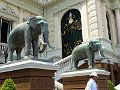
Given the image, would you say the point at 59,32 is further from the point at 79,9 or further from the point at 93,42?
the point at 93,42

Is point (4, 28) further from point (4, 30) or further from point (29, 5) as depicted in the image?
point (29, 5)

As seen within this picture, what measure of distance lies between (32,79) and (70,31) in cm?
1469

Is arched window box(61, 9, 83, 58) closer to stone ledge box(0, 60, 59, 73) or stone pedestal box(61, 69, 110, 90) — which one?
stone pedestal box(61, 69, 110, 90)

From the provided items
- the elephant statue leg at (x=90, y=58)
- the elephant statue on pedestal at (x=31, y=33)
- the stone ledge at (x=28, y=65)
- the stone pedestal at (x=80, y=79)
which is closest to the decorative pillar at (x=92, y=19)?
the elephant statue leg at (x=90, y=58)

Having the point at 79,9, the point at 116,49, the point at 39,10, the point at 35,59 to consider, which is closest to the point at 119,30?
the point at 116,49

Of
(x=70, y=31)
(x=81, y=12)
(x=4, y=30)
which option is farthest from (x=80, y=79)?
(x=70, y=31)

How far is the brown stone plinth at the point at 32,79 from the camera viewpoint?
4598mm

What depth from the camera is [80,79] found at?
22.9 ft

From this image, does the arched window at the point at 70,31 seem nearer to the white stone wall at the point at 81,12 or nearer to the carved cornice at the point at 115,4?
the white stone wall at the point at 81,12

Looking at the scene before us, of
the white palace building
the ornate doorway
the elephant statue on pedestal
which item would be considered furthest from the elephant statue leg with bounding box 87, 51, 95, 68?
the ornate doorway

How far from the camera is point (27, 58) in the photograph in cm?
495

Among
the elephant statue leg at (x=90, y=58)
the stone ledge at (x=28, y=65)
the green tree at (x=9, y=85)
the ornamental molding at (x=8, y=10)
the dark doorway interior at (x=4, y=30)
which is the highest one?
the ornamental molding at (x=8, y=10)

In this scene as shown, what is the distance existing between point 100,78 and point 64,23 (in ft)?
43.0

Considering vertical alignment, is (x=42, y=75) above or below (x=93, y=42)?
below
